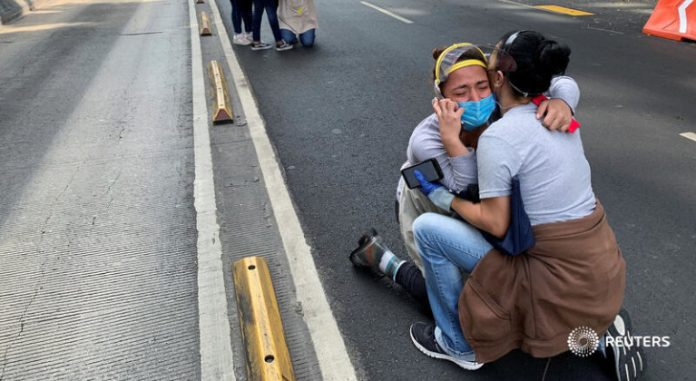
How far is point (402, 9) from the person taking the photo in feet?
40.5

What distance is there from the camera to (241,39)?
9.23 meters

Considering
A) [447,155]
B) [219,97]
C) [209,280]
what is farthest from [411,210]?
[219,97]

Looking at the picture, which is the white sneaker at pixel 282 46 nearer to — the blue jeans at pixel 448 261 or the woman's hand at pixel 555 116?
the blue jeans at pixel 448 261

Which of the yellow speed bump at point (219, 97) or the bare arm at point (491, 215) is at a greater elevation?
the bare arm at point (491, 215)

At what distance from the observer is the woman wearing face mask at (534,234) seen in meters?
1.96

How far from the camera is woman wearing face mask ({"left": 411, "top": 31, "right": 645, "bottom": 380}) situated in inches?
77.2

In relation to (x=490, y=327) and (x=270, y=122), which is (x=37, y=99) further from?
(x=490, y=327)

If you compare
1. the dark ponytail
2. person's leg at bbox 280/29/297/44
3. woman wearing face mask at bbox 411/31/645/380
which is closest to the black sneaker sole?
woman wearing face mask at bbox 411/31/645/380

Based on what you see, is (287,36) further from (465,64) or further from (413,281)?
(465,64)

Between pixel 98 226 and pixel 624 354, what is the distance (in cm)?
329

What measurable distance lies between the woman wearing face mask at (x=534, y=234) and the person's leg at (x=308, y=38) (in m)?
7.02

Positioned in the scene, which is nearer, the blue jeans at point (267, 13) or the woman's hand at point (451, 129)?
the woman's hand at point (451, 129)

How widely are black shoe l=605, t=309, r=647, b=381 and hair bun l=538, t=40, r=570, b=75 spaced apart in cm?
116

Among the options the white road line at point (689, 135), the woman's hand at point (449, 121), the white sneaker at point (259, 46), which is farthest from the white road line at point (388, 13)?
the woman's hand at point (449, 121)
